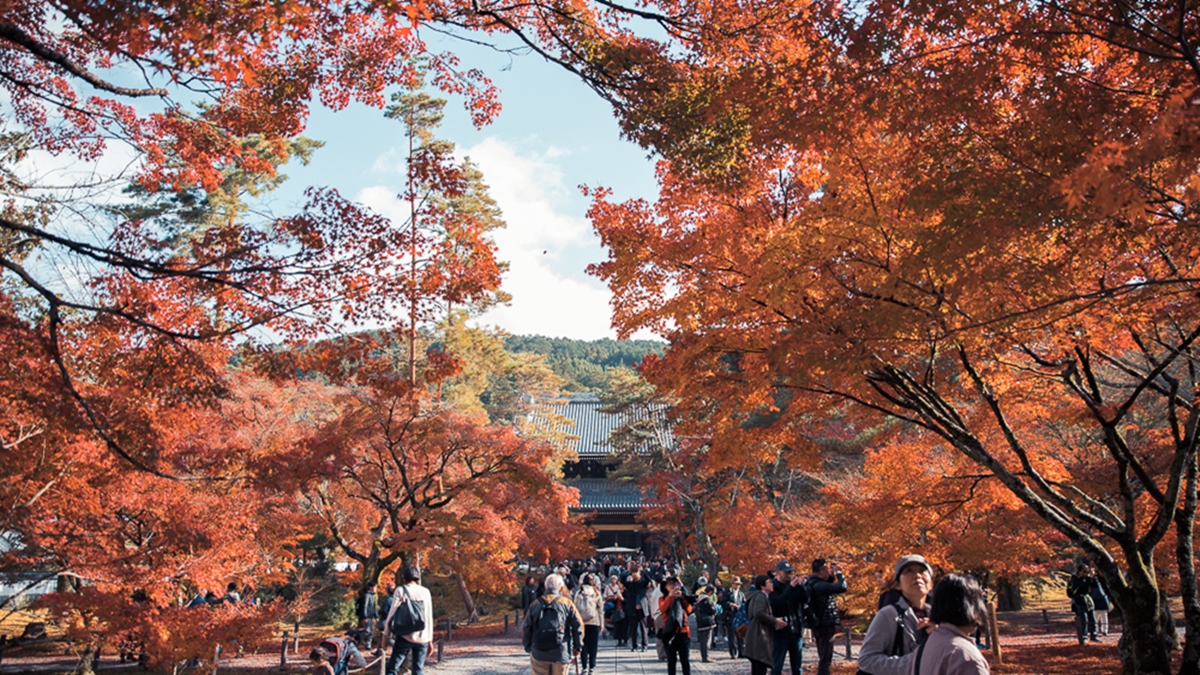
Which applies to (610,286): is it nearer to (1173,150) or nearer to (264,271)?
(264,271)

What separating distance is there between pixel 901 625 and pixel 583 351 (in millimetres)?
105718

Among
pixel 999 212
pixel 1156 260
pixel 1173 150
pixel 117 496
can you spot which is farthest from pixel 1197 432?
pixel 117 496

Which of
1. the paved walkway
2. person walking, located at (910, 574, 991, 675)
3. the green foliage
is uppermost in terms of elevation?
person walking, located at (910, 574, 991, 675)

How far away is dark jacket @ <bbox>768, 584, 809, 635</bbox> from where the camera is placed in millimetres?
7949

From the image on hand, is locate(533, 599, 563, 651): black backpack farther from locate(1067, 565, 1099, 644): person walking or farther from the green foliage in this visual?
Answer: the green foliage

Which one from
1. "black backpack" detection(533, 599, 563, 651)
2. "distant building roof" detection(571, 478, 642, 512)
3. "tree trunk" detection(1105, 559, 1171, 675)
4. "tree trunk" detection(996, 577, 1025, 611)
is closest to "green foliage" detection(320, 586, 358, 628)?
"distant building roof" detection(571, 478, 642, 512)

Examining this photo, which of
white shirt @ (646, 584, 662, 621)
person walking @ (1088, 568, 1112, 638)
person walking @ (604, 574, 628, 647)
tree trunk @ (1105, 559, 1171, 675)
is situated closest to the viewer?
tree trunk @ (1105, 559, 1171, 675)

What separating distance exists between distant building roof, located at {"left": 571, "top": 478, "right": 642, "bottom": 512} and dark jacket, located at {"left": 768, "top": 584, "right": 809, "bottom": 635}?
94.7ft

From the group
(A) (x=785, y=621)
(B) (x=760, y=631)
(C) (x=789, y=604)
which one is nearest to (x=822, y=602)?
(C) (x=789, y=604)

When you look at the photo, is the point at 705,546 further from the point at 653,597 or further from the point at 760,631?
the point at 760,631

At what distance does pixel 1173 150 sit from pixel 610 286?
6.50m

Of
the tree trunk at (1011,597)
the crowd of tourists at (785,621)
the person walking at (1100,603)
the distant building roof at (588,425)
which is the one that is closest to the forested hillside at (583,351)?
the distant building roof at (588,425)

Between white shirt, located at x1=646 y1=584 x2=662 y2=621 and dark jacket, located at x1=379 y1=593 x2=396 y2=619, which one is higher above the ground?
dark jacket, located at x1=379 y1=593 x2=396 y2=619

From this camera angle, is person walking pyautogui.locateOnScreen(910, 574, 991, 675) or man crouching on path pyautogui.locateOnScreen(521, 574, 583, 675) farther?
man crouching on path pyautogui.locateOnScreen(521, 574, 583, 675)
